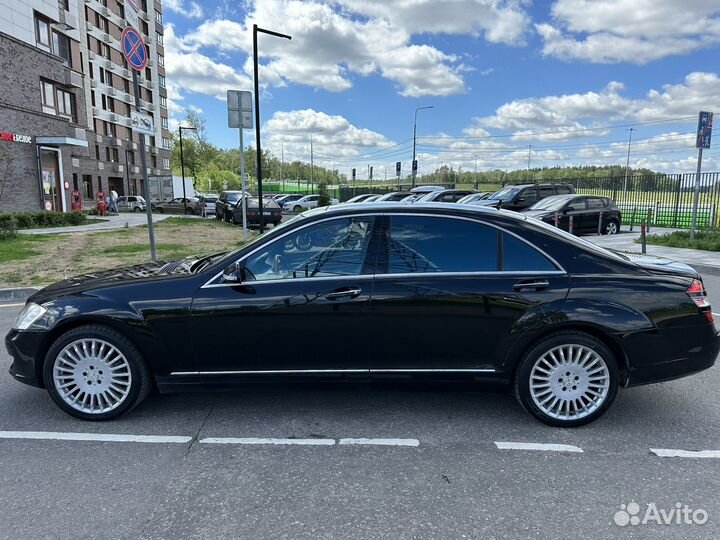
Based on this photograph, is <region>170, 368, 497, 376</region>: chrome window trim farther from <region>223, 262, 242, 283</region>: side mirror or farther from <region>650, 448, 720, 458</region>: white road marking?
<region>650, 448, 720, 458</region>: white road marking

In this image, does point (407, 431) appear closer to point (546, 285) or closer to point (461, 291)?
point (461, 291)

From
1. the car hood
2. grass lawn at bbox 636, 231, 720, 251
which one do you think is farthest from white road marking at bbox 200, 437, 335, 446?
grass lawn at bbox 636, 231, 720, 251

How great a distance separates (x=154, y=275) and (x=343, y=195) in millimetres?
45794

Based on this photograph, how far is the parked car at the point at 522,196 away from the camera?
19312mm

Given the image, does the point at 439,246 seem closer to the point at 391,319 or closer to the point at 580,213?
the point at 391,319

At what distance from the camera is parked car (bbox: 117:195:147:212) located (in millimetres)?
40062

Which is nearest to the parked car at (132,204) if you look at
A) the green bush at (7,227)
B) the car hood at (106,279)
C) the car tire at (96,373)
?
the green bush at (7,227)

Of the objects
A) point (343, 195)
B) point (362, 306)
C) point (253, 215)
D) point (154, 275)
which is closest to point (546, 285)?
point (362, 306)

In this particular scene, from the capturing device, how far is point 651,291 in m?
3.45

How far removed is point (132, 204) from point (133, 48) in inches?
1538

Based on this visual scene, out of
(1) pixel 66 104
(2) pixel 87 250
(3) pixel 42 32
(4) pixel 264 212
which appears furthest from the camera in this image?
(1) pixel 66 104

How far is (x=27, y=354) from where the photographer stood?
3539 mm

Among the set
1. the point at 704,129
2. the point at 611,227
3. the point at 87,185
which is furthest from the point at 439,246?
the point at 87,185

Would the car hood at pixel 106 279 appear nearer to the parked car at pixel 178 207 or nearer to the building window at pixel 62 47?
the building window at pixel 62 47
